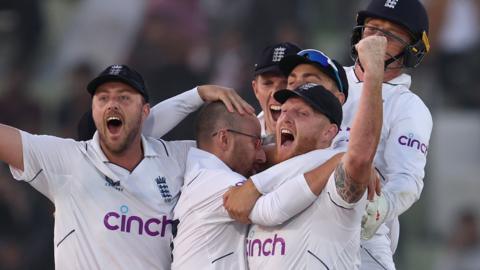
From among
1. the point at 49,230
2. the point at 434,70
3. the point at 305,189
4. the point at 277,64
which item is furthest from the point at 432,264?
the point at 305,189

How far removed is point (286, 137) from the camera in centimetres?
656

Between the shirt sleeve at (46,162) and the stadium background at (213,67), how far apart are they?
601 cm

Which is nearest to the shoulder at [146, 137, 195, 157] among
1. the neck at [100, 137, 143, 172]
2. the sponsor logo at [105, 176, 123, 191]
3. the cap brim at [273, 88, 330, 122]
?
the neck at [100, 137, 143, 172]

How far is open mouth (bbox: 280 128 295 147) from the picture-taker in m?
6.52

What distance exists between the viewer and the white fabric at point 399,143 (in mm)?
6738

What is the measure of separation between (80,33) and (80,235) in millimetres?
8151

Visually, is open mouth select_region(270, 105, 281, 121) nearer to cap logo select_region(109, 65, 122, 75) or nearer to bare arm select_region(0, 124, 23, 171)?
cap logo select_region(109, 65, 122, 75)

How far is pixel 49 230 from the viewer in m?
12.8

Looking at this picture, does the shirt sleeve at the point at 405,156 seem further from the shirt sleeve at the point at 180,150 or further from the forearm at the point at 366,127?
the shirt sleeve at the point at 180,150

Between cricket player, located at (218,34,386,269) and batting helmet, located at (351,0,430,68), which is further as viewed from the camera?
batting helmet, located at (351,0,430,68)

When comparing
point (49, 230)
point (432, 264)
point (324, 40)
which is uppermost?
point (324, 40)

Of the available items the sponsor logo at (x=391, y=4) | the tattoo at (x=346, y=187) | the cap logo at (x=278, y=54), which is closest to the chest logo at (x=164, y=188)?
the cap logo at (x=278, y=54)

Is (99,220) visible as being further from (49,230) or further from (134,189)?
(49,230)

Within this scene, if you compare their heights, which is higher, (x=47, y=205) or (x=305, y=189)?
(x=305, y=189)
